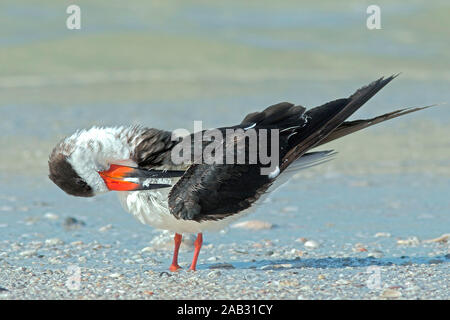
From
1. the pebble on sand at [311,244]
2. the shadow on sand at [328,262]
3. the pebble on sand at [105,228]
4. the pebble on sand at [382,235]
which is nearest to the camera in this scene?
the shadow on sand at [328,262]

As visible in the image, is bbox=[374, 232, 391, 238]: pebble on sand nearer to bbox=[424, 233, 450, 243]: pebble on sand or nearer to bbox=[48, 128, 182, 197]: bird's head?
bbox=[424, 233, 450, 243]: pebble on sand

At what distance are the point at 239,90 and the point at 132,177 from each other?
814cm

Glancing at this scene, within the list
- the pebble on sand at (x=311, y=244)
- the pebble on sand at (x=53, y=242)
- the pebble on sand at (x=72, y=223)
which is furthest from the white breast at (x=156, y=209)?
the pebble on sand at (x=72, y=223)

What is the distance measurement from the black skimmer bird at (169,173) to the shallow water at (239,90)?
3.36 feet

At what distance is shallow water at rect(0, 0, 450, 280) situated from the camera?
6.76m

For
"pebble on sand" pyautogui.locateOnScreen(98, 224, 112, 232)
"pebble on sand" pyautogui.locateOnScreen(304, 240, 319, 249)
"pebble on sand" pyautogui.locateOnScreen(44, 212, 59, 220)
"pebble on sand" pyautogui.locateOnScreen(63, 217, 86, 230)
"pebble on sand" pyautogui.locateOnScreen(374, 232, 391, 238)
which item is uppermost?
"pebble on sand" pyautogui.locateOnScreen(44, 212, 59, 220)

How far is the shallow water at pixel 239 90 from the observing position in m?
6.76

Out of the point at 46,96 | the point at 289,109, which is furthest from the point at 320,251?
the point at 46,96

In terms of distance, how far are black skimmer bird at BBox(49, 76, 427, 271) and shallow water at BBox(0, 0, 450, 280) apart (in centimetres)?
102

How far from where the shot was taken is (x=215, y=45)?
53.5 ft

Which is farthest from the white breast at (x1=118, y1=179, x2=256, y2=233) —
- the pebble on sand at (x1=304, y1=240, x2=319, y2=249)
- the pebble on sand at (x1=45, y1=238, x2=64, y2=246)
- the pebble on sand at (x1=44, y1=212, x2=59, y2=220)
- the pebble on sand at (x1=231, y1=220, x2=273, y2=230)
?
the pebble on sand at (x1=44, y1=212, x2=59, y2=220)

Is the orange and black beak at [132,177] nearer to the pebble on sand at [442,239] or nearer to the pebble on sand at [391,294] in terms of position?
the pebble on sand at [391,294]
